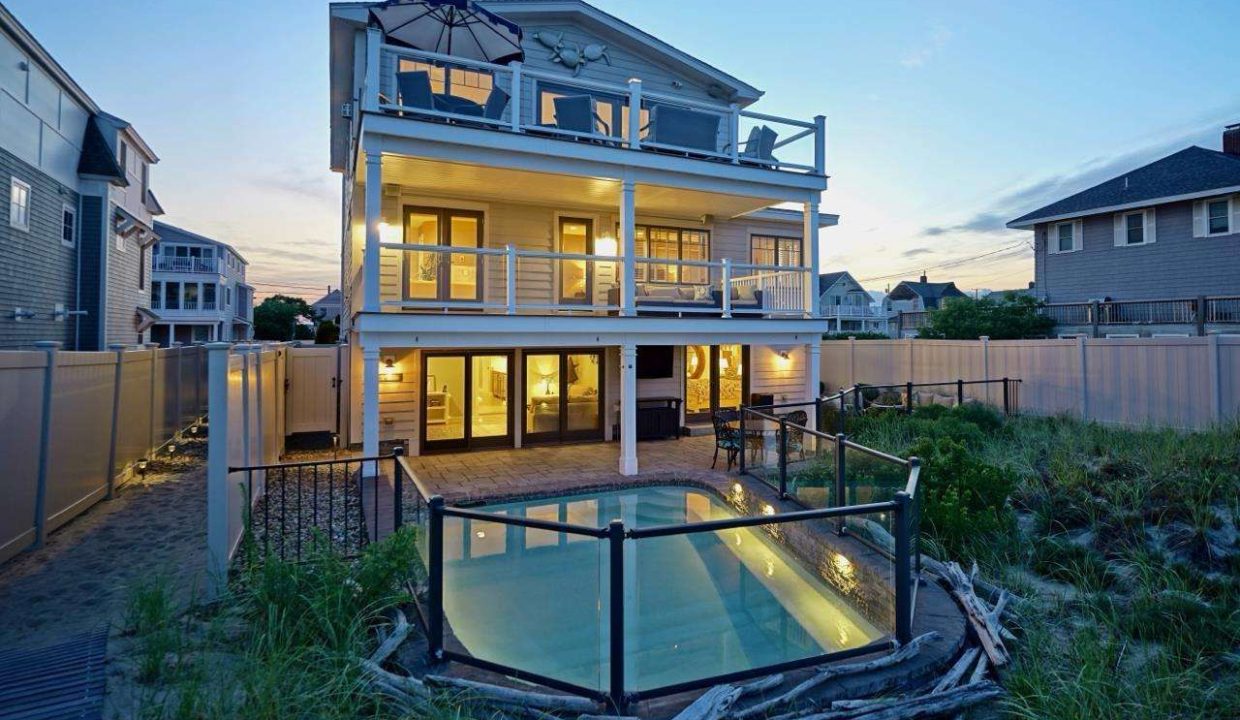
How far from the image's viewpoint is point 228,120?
15789mm

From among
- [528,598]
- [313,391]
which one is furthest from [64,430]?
[313,391]

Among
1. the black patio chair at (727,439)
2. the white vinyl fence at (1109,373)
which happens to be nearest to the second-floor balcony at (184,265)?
Answer: the black patio chair at (727,439)

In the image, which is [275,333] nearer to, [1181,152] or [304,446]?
[304,446]

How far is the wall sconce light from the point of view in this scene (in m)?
10.6

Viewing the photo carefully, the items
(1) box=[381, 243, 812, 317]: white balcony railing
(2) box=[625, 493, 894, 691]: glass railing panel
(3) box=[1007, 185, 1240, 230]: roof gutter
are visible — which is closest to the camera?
(2) box=[625, 493, 894, 691]: glass railing panel

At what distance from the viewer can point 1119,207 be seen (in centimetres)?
1870

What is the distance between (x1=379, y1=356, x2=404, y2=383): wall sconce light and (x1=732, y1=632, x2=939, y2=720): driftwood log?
357 inches

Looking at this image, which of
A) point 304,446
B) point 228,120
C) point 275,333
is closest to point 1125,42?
point 304,446

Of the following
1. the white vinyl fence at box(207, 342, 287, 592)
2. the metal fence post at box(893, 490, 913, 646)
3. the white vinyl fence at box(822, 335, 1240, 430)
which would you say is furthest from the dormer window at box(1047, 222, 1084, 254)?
the white vinyl fence at box(207, 342, 287, 592)

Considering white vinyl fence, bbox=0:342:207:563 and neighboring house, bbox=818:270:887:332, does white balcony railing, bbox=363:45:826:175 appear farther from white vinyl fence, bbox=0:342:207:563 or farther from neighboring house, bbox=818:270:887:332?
neighboring house, bbox=818:270:887:332

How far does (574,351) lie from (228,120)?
1205 centimetres

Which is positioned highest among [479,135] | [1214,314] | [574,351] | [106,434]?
[479,135]

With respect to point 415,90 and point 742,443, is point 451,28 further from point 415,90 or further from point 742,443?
point 742,443

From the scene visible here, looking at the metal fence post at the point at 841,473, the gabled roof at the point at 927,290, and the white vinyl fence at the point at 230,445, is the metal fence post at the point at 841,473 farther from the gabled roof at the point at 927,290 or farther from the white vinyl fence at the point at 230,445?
the gabled roof at the point at 927,290
